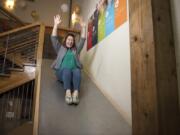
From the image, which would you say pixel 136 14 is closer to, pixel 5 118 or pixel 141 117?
pixel 141 117

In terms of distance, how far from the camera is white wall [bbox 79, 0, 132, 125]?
2635 mm

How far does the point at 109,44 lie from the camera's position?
3271 millimetres

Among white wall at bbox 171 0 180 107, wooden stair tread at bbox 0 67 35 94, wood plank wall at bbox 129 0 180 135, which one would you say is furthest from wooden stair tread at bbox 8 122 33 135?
white wall at bbox 171 0 180 107

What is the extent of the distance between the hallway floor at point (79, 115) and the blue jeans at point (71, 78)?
16 cm

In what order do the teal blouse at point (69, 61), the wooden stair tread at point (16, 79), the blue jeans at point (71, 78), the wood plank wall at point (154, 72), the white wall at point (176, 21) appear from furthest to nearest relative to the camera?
the wooden stair tread at point (16, 79), the teal blouse at point (69, 61), the blue jeans at point (71, 78), the white wall at point (176, 21), the wood plank wall at point (154, 72)

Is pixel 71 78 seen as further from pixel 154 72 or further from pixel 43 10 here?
pixel 43 10

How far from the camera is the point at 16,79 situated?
3473mm

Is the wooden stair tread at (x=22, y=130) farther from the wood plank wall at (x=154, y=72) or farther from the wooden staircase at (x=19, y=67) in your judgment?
the wood plank wall at (x=154, y=72)

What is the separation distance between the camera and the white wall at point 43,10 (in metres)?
5.69

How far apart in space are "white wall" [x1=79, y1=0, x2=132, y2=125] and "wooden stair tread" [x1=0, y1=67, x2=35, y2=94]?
1.06 meters

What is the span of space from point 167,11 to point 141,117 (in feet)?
2.51

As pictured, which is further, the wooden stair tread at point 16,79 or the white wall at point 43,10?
the white wall at point 43,10

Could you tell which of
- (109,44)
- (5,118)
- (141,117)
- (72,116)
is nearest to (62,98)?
(72,116)

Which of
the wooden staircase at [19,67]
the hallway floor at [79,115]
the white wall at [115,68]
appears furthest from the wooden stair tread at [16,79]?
the white wall at [115,68]
